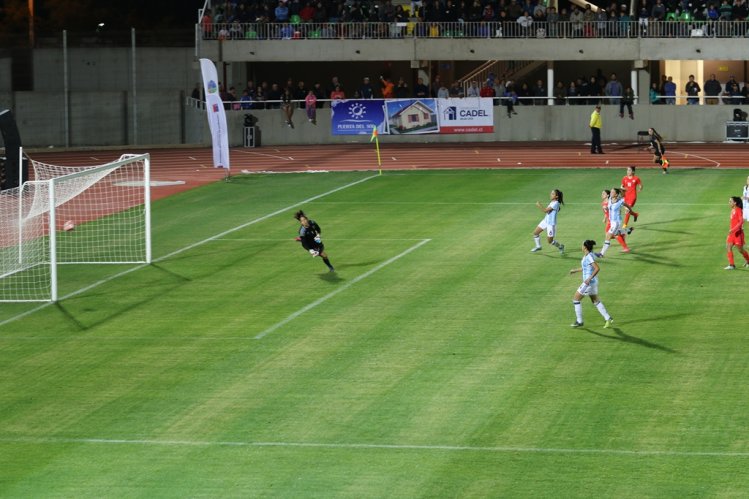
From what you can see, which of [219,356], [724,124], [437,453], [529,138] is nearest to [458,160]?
[529,138]

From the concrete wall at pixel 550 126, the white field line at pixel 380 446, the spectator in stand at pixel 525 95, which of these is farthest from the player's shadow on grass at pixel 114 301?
the spectator in stand at pixel 525 95

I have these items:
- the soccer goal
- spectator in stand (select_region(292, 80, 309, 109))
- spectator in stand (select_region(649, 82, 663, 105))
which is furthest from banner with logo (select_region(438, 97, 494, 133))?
the soccer goal

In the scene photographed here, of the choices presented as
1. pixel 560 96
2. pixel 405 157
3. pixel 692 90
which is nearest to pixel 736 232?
pixel 405 157

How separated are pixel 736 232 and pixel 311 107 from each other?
3198 centimetres

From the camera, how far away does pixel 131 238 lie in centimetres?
3688

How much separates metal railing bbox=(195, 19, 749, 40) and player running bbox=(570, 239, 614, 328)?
1421 inches

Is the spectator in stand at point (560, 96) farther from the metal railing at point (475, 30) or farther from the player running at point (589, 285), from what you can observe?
the player running at point (589, 285)

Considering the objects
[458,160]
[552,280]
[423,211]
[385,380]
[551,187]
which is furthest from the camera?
[458,160]

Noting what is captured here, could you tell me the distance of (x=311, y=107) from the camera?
2350 inches

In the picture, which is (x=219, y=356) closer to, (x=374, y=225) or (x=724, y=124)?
(x=374, y=225)

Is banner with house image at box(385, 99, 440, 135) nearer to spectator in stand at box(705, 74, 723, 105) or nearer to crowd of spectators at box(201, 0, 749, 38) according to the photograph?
crowd of spectators at box(201, 0, 749, 38)

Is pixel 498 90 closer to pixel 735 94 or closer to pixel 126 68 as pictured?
pixel 735 94

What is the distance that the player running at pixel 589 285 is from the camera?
2500 centimetres

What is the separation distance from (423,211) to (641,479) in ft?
75.2
